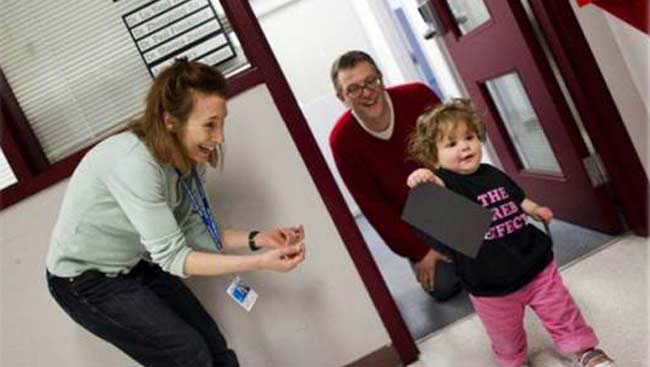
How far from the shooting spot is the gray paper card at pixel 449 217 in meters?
1.18

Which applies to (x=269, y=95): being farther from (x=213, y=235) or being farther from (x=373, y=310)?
(x=373, y=310)

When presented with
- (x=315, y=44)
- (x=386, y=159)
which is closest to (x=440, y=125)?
(x=386, y=159)

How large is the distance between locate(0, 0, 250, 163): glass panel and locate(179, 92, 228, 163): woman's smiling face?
469mm

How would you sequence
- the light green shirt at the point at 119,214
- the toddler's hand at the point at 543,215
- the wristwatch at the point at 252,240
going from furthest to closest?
1. the wristwatch at the point at 252,240
2. the toddler's hand at the point at 543,215
3. the light green shirt at the point at 119,214

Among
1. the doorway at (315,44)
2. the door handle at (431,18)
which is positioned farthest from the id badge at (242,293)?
the doorway at (315,44)

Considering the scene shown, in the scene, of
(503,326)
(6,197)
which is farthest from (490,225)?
(6,197)

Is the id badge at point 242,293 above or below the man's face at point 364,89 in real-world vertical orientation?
below

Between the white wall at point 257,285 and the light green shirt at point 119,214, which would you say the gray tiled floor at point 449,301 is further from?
the light green shirt at point 119,214

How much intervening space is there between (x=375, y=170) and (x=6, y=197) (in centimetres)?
114

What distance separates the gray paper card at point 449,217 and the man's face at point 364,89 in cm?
71

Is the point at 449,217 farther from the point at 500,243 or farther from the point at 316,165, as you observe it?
the point at 316,165

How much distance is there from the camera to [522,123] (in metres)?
2.20

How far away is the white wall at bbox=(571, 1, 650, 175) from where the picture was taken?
5.14 ft

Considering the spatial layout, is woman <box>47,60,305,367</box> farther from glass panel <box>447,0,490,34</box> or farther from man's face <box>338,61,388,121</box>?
glass panel <box>447,0,490,34</box>
